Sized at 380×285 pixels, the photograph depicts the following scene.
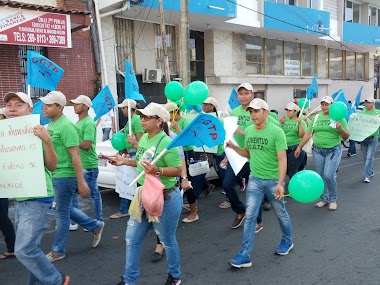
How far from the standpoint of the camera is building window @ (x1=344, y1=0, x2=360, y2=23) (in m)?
23.5

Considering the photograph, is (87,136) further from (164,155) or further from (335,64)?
(335,64)

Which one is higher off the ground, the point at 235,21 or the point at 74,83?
Answer: the point at 235,21

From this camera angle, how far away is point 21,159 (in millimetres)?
3068

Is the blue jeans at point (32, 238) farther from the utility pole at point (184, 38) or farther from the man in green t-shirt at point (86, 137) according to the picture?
the utility pole at point (184, 38)

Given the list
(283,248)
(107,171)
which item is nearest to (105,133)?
(107,171)

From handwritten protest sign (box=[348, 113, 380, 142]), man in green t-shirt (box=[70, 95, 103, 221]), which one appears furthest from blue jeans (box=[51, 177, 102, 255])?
handwritten protest sign (box=[348, 113, 380, 142])

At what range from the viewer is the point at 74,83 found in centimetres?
1138

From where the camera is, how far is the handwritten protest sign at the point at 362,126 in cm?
786

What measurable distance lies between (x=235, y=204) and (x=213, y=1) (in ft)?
33.7

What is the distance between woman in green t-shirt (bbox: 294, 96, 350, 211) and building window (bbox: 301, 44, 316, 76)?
52.2ft

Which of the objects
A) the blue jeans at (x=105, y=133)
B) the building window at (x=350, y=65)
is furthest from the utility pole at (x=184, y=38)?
the building window at (x=350, y=65)

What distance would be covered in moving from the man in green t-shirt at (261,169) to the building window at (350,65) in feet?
76.7

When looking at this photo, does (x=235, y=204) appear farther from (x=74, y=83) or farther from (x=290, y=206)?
(x=74, y=83)

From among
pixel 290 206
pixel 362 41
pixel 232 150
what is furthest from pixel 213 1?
pixel 362 41
